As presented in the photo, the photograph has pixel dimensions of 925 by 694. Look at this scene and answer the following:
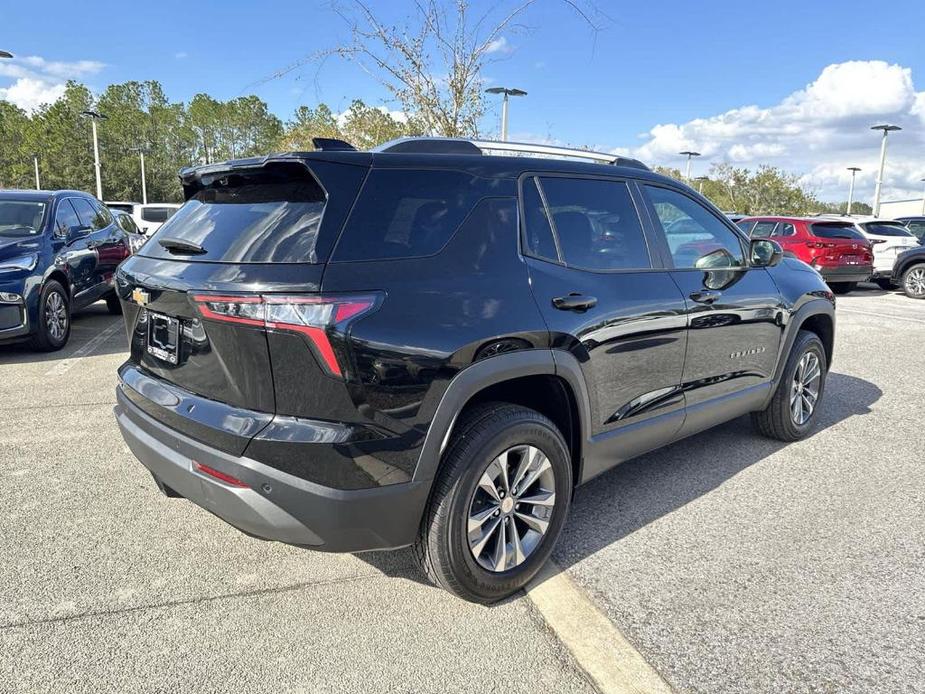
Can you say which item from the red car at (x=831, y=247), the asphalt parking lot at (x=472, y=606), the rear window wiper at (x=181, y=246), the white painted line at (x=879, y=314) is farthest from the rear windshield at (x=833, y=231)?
the rear window wiper at (x=181, y=246)

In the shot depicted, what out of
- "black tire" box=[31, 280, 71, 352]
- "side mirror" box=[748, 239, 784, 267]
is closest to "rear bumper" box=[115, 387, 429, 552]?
"side mirror" box=[748, 239, 784, 267]

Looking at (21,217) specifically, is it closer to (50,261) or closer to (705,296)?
(50,261)

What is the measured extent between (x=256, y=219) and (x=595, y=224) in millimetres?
1563

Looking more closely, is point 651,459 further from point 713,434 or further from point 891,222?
point 891,222

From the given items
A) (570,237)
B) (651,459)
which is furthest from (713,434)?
(570,237)

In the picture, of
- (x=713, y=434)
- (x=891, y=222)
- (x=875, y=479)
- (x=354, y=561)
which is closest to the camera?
(x=354, y=561)

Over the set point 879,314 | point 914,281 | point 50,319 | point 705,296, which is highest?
point 705,296

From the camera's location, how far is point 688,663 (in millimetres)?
2334

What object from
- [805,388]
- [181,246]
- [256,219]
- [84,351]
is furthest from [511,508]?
[84,351]

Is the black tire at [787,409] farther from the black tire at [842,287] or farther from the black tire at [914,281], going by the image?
the black tire at [842,287]

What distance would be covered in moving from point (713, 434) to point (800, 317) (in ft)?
3.27

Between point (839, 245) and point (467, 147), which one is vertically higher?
point (467, 147)

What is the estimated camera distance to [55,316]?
6918 mm

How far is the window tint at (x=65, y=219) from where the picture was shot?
742 centimetres
